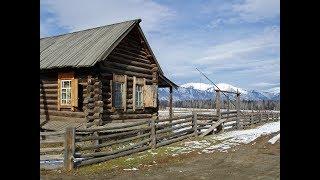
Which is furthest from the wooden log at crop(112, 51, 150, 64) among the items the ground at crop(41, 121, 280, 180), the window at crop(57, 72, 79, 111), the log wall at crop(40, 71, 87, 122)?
the ground at crop(41, 121, 280, 180)

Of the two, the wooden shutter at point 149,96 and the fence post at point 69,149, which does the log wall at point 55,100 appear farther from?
the fence post at point 69,149

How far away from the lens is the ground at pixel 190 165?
10.3m

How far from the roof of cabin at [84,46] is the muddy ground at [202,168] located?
6.76m

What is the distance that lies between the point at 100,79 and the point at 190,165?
→ 7.54 metres

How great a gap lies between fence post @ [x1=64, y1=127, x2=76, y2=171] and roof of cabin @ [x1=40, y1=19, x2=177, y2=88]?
20.5 ft

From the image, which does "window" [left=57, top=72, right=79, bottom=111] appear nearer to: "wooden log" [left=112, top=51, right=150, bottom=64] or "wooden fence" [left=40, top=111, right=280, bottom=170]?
"wooden fence" [left=40, top=111, right=280, bottom=170]

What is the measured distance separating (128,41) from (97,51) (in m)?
2.42

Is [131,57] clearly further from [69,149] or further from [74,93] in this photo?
[69,149]

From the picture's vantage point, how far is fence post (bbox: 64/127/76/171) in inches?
436

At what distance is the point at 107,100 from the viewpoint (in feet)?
60.0

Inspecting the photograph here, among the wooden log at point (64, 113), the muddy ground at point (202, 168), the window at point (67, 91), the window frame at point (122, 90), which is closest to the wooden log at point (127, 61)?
the window frame at point (122, 90)

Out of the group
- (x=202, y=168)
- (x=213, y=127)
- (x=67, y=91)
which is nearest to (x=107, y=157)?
(x=202, y=168)
